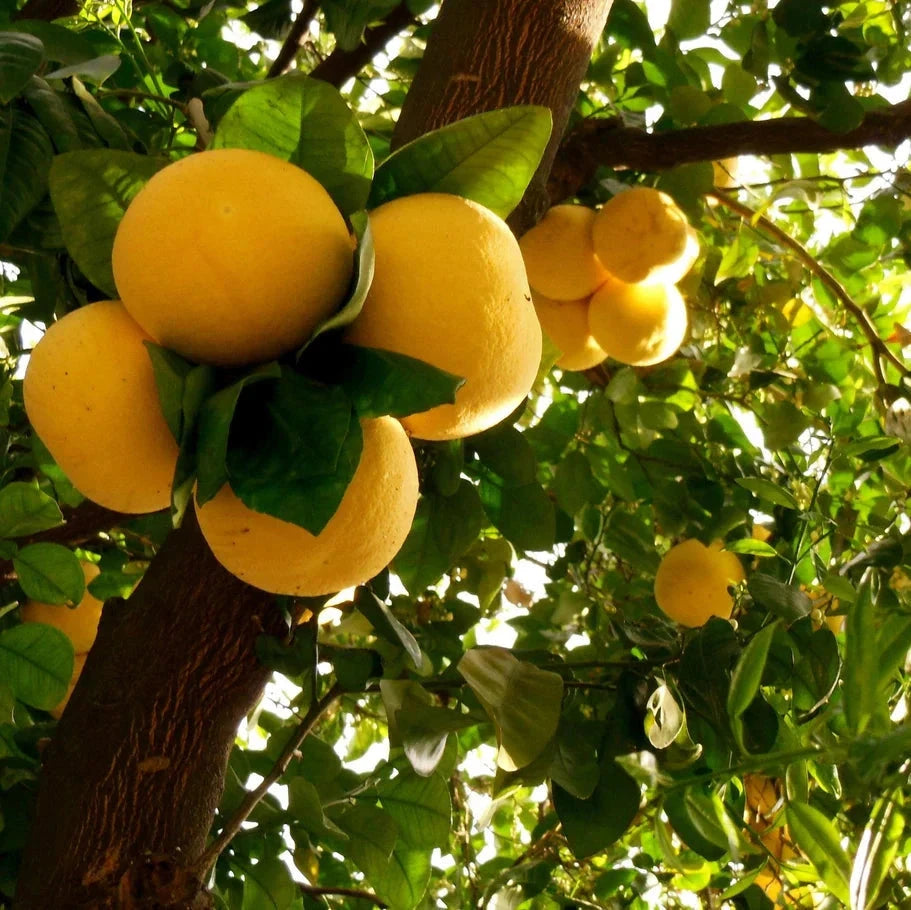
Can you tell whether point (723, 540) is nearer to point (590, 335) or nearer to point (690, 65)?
point (590, 335)

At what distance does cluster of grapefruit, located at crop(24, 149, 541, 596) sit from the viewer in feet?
1.73

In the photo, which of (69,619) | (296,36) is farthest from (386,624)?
(296,36)

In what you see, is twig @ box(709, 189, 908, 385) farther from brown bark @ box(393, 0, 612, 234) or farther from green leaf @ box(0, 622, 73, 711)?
green leaf @ box(0, 622, 73, 711)

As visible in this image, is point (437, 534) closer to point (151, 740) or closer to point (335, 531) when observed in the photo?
point (151, 740)

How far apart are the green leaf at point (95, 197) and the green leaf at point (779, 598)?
59 cm

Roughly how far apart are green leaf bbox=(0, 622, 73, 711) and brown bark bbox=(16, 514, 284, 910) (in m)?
0.14

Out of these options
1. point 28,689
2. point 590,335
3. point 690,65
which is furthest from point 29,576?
point 690,65

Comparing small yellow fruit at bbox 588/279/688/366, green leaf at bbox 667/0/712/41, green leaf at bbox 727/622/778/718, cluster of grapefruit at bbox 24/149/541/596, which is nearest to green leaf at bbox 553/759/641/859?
green leaf at bbox 727/622/778/718

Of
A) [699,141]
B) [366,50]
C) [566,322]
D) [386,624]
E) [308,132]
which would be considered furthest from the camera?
[366,50]

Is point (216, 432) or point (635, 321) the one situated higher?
point (216, 432)

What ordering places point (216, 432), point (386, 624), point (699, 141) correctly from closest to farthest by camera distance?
point (216, 432) → point (386, 624) → point (699, 141)

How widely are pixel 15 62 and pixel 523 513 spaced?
2.15ft

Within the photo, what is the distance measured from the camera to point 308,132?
61 centimetres

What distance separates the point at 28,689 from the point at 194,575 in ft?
0.95
